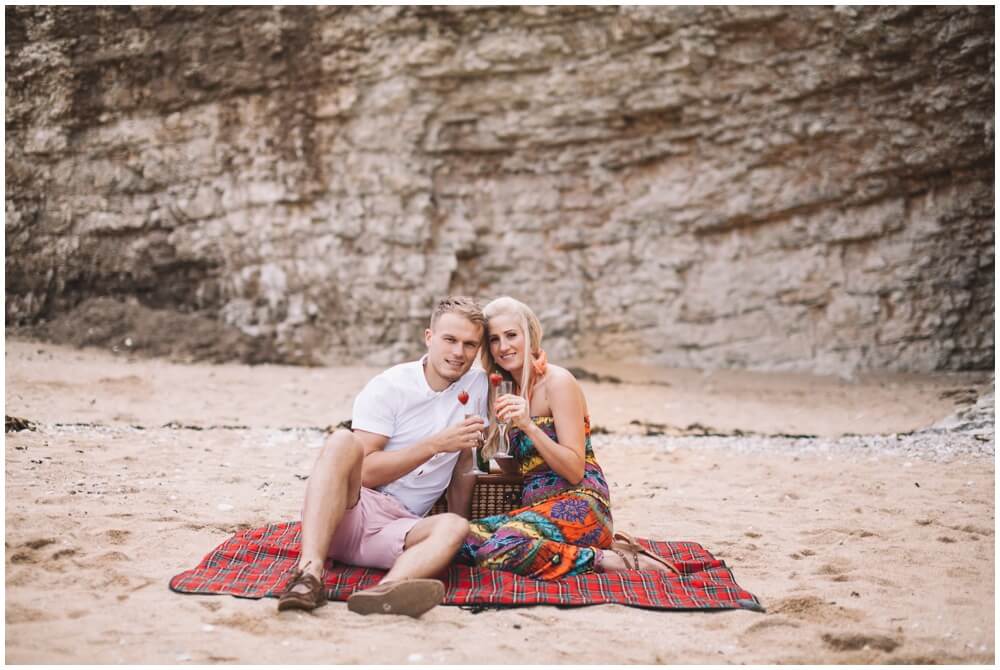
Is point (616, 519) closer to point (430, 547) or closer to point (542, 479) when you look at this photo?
point (542, 479)

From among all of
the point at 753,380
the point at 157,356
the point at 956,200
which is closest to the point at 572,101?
the point at 753,380

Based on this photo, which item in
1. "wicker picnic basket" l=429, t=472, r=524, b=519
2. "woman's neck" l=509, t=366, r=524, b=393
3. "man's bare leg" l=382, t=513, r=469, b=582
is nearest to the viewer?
"man's bare leg" l=382, t=513, r=469, b=582

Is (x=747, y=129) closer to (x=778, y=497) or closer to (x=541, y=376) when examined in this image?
(x=778, y=497)

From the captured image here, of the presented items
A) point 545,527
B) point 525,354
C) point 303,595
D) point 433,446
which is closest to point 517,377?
point 525,354

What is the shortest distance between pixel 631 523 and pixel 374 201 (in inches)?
383

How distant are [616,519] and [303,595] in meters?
2.31

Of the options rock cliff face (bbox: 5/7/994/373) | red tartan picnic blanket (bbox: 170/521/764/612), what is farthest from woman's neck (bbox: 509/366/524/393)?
rock cliff face (bbox: 5/7/994/373)

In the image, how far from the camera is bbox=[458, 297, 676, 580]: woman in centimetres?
345

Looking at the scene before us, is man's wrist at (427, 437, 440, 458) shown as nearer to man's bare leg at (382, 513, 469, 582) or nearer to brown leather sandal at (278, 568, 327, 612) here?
man's bare leg at (382, 513, 469, 582)

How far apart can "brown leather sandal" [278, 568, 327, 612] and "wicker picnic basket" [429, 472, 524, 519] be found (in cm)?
84

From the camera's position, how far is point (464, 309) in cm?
354

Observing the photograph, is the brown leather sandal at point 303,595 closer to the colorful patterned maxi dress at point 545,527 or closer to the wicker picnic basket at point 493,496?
the colorful patterned maxi dress at point 545,527

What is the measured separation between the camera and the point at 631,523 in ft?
15.7

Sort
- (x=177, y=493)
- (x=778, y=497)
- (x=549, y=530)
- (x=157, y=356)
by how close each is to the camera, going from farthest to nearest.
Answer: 1. (x=157, y=356)
2. (x=778, y=497)
3. (x=177, y=493)
4. (x=549, y=530)
